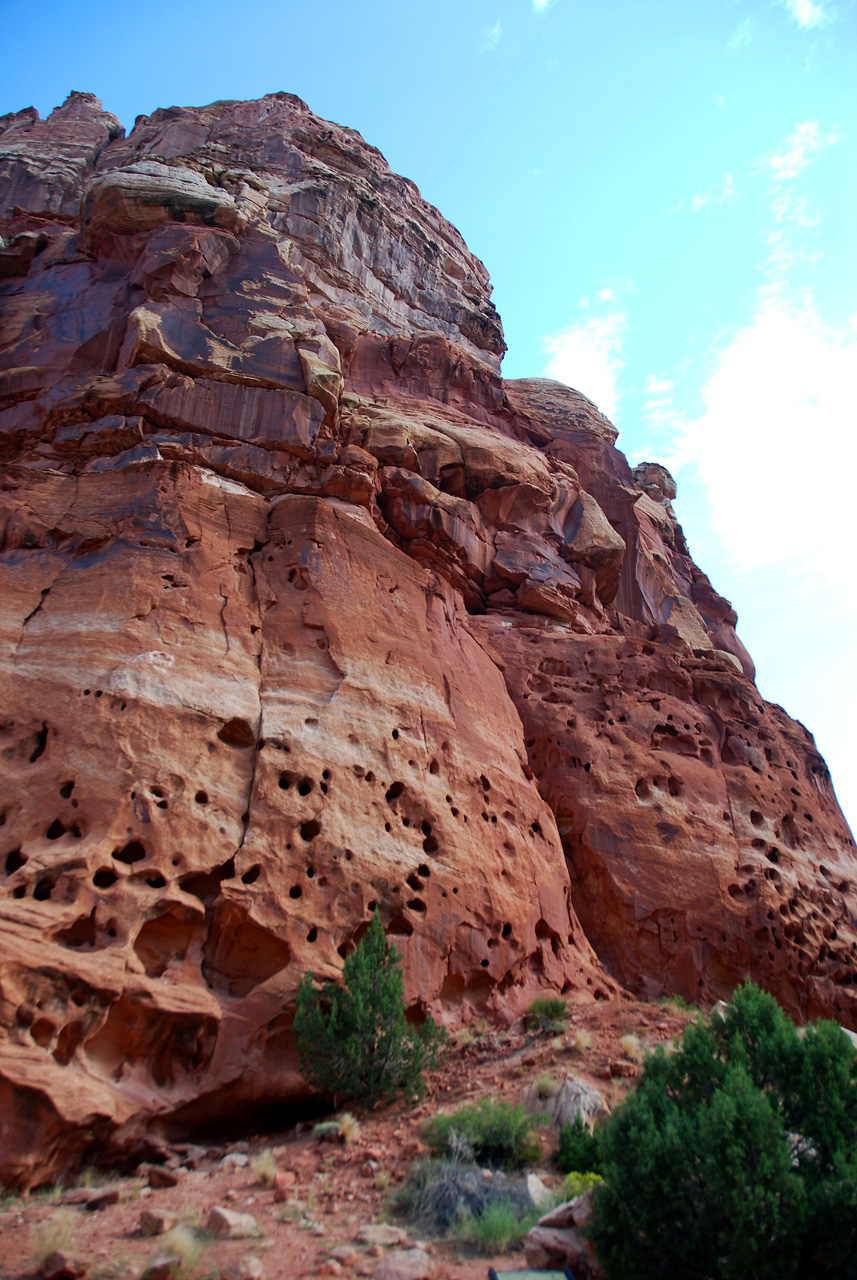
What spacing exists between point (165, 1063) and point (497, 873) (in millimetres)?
6988

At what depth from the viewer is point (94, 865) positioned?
1213 cm

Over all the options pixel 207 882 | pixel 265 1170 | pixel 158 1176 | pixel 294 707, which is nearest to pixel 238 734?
pixel 294 707

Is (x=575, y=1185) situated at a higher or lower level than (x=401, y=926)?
lower

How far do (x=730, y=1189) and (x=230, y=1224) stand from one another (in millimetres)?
4940

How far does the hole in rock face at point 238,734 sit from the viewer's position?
579 inches

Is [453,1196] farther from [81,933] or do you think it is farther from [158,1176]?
[81,933]

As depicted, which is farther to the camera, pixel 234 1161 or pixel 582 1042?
pixel 582 1042

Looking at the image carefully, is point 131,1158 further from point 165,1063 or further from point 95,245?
point 95,245

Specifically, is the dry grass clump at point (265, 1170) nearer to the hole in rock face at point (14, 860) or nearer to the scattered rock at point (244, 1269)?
the scattered rock at point (244, 1269)

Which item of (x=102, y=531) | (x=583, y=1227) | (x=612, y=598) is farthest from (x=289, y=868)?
(x=612, y=598)

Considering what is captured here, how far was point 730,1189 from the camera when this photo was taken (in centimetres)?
755

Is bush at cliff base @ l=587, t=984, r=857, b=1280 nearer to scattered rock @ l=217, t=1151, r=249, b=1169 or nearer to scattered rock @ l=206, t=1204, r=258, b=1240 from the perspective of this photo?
scattered rock @ l=206, t=1204, r=258, b=1240

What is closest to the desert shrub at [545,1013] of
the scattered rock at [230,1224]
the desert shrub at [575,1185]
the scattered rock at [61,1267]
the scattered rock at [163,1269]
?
the desert shrub at [575,1185]

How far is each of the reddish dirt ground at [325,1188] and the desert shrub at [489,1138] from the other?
259mm
